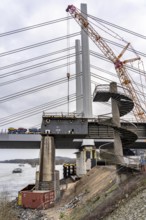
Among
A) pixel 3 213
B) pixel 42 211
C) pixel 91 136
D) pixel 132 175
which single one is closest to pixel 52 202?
pixel 42 211

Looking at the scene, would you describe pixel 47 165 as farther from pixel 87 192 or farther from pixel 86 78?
pixel 86 78

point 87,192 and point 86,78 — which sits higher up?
point 86,78

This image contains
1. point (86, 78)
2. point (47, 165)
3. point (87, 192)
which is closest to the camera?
point (87, 192)

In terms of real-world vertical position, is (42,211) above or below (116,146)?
below

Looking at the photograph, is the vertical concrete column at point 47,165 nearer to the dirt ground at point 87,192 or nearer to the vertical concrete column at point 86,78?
the dirt ground at point 87,192

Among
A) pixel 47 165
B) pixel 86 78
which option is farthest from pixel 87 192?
pixel 86 78

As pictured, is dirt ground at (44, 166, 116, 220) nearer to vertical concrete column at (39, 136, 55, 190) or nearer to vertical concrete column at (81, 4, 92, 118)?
vertical concrete column at (39, 136, 55, 190)

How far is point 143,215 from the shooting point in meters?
10.2

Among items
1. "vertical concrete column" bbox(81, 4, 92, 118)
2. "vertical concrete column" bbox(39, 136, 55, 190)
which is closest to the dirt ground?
"vertical concrete column" bbox(39, 136, 55, 190)

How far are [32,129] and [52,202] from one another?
27.6 m

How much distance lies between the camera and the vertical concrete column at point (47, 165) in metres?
30.2

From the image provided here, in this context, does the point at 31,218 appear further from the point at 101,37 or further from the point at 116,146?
the point at 101,37

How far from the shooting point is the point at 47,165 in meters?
31.5

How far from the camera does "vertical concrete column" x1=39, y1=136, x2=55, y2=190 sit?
3017 cm
